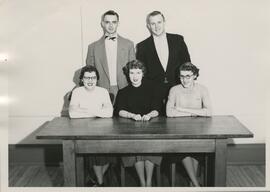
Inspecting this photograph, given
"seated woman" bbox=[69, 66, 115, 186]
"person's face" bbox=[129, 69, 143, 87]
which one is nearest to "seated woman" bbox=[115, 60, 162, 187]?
"person's face" bbox=[129, 69, 143, 87]

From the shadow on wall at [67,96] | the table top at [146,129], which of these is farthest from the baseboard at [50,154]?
the table top at [146,129]

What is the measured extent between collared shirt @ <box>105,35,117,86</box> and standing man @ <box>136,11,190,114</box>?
0.67 ft

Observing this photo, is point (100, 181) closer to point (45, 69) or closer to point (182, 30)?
point (45, 69)

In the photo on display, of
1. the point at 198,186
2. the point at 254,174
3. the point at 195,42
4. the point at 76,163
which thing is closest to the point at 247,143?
the point at 254,174

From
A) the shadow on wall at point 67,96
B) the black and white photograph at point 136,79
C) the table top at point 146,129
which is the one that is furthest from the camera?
the shadow on wall at point 67,96

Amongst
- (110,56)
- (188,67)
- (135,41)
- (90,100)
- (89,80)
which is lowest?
(90,100)

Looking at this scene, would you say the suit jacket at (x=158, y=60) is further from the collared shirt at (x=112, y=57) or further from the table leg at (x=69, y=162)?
the table leg at (x=69, y=162)

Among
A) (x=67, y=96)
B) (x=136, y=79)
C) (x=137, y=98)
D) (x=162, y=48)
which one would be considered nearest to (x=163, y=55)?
(x=162, y=48)

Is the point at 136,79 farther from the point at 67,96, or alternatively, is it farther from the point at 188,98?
the point at 67,96

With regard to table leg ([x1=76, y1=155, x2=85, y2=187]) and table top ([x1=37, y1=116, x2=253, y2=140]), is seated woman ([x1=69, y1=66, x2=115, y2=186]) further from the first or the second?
table leg ([x1=76, y1=155, x2=85, y2=187])

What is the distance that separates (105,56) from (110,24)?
0.28 meters

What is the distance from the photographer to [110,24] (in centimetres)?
304

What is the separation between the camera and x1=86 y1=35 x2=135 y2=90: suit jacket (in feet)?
10.2

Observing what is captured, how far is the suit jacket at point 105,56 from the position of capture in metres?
3.10
